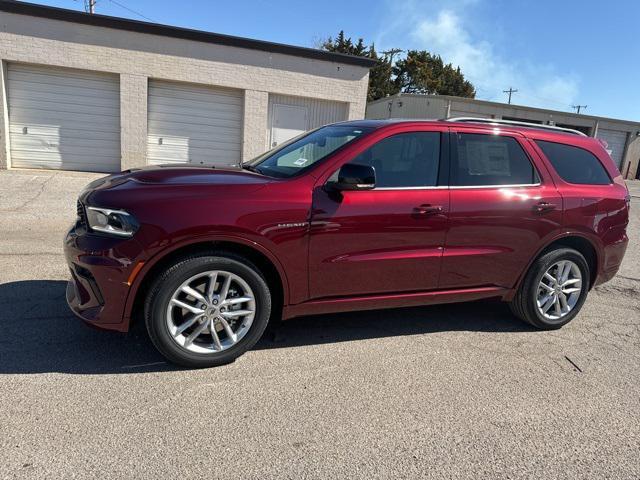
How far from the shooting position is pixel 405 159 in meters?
3.82

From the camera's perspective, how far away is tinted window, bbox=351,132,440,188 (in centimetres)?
370

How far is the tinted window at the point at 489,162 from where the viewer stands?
396 centimetres

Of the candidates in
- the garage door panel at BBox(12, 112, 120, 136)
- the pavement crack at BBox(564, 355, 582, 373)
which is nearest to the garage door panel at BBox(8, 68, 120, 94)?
the garage door panel at BBox(12, 112, 120, 136)

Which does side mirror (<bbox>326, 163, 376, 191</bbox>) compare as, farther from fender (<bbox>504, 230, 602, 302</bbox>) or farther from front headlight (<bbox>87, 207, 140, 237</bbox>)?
fender (<bbox>504, 230, 602, 302</bbox>)

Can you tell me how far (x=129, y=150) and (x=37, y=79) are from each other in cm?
286

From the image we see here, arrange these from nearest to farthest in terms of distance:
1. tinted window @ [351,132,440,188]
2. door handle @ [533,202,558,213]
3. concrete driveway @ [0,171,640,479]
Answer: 1. concrete driveway @ [0,171,640,479]
2. tinted window @ [351,132,440,188]
3. door handle @ [533,202,558,213]

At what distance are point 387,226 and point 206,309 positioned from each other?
4.73 ft

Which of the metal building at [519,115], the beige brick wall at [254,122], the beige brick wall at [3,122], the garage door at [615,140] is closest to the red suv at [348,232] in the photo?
the beige brick wall at [254,122]

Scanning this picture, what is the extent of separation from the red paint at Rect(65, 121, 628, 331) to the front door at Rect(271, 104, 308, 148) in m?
11.6

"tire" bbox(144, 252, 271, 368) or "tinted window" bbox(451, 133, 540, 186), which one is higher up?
"tinted window" bbox(451, 133, 540, 186)

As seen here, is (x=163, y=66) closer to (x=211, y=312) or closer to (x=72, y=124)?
(x=72, y=124)

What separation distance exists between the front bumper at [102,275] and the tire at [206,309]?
183 millimetres

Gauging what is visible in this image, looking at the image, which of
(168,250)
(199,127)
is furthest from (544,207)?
(199,127)

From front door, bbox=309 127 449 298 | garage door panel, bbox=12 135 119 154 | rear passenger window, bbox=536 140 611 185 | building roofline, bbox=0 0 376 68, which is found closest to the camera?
front door, bbox=309 127 449 298
